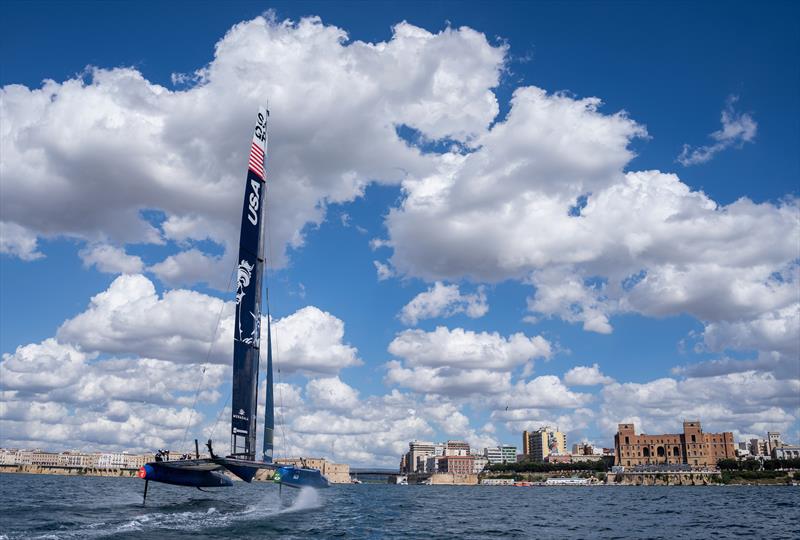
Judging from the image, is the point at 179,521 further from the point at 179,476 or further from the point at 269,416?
the point at 269,416

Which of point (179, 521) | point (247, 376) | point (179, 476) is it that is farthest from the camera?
point (247, 376)

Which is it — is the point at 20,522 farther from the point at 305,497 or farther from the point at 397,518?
the point at 305,497

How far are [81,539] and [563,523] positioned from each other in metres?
32.2

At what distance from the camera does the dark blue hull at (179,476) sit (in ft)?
134

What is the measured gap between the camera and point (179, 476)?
42531mm

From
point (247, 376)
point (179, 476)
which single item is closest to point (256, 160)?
point (247, 376)

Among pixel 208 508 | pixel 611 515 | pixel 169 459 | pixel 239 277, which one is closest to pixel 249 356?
pixel 239 277

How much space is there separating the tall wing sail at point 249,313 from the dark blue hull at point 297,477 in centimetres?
434

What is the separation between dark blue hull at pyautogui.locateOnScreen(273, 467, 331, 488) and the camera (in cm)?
4791

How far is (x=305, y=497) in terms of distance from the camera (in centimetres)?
6488

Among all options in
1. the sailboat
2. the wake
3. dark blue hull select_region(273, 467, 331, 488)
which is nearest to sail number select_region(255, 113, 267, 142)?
the sailboat

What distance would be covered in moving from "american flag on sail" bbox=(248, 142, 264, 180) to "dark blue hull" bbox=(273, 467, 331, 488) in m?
21.6

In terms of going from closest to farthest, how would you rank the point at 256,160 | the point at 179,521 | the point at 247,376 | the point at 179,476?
the point at 179,521
the point at 179,476
the point at 247,376
the point at 256,160

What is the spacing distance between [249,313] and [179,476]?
1150 centimetres
